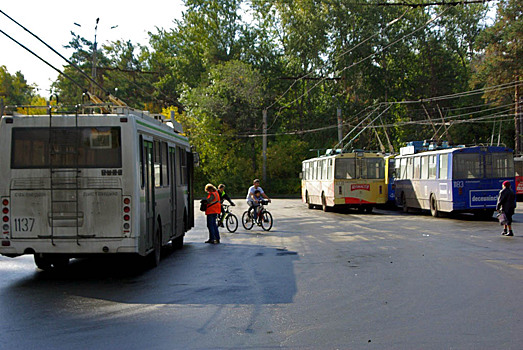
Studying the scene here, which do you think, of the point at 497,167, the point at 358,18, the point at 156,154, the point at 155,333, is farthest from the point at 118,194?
the point at 358,18

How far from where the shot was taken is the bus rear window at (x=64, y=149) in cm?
1253

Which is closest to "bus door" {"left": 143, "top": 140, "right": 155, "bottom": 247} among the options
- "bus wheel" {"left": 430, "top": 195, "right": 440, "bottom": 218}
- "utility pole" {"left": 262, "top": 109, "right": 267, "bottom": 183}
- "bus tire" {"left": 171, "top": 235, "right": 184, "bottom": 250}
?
"bus tire" {"left": 171, "top": 235, "right": 184, "bottom": 250}

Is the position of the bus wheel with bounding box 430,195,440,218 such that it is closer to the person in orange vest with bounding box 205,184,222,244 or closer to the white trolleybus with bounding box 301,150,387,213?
the white trolleybus with bounding box 301,150,387,213

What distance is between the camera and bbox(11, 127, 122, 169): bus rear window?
41.1 feet

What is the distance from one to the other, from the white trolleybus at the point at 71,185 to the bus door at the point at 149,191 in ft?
1.72

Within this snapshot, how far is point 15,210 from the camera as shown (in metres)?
12.4

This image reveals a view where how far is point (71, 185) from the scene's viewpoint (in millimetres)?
12438

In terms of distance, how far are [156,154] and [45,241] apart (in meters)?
3.35

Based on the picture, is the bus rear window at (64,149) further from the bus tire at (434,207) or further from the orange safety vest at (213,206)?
the bus tire at (434,207)

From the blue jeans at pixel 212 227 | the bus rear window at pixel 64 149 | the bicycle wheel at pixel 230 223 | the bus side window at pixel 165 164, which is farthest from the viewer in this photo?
the bicycle wheel at pixel 230 223

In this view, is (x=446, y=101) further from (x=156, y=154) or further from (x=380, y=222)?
(x=156, y=154)

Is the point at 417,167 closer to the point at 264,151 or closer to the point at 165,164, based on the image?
the point at 165,164

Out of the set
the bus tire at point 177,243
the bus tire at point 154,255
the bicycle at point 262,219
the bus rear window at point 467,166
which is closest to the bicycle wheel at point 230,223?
the bicycle at point 262,219

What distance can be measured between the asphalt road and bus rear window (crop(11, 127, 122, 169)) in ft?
6.63
